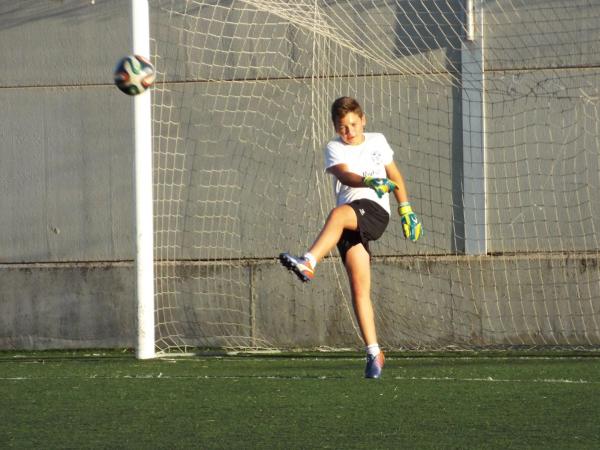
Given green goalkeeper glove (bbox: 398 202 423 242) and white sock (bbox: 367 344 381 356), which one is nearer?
white sock (bbox: 367 344 381 356)

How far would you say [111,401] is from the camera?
609 centimetres

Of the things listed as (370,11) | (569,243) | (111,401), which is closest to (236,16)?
(370,11)

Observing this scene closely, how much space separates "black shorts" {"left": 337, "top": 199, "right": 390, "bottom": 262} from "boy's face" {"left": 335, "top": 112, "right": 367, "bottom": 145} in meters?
0.40

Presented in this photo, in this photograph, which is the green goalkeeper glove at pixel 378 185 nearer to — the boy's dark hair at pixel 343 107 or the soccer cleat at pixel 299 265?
the boy's dark hair at pixel 343 107

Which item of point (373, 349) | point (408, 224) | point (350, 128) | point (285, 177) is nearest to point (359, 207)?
point (408, 224)

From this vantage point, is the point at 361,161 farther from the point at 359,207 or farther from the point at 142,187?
the point at 142,187

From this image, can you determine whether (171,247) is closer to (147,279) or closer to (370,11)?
(147,279)

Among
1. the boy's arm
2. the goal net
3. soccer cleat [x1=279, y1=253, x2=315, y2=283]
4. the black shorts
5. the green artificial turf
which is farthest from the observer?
the goal net

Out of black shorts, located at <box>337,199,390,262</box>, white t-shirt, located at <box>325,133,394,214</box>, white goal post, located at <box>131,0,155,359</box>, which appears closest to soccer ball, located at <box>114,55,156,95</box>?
white goal post, located at <box>131,0,155,359</box>

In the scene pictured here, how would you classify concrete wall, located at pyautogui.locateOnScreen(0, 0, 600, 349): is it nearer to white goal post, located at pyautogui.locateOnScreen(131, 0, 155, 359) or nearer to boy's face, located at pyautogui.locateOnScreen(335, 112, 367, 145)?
white goal post, located at pyautogui.locateOnScreen(131, 0, 155, 359)

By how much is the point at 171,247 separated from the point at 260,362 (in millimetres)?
2097

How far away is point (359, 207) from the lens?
23.0 ft

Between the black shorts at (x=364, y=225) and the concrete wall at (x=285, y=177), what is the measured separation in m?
2.82

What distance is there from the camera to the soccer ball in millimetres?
8117
